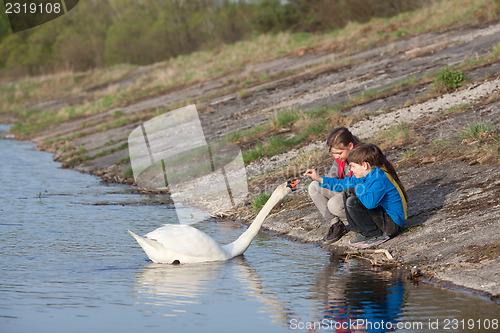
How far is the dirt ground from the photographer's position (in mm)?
8531

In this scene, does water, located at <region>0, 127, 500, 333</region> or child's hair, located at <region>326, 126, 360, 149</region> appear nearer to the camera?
water, located at <region>0, 127, 500, 333</region>

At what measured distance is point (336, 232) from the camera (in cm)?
965

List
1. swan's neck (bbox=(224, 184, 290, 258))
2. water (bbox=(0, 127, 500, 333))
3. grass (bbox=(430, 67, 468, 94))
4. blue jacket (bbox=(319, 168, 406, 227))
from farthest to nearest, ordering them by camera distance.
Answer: grass (bbox=(430, 67, 468, 94))
swan's neck (bbox=(224, 184, 290, 258))
blue jacket (bbox=(319, 168, 406, 227))
water (bbox=(0, 127, 500, 333))

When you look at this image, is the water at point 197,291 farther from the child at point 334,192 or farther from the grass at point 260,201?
the grass at point 260,201

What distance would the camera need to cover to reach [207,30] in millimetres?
66500

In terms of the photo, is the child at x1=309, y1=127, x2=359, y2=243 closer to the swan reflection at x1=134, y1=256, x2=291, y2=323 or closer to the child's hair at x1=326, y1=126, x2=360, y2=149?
the child's hair at x1=326, y1=126, x2=360, y2=149

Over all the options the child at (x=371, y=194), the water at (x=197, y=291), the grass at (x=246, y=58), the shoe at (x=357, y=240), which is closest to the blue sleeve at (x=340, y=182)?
the child at (x=371, y=194)

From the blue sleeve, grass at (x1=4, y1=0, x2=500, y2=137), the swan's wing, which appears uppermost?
grass at (x1=4, y1=0, x2=500, y2=137)

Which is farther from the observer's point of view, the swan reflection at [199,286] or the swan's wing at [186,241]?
the swan's wing at [186,241]

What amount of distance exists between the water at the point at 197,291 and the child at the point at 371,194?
584 millimetres

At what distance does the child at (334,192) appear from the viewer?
9.16m

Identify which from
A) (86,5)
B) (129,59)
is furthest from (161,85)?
(86,5)

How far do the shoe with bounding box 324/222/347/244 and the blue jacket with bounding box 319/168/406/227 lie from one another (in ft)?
2.72

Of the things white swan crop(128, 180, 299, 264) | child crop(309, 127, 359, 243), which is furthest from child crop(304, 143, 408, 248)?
white swan crop(128, 180, 299, 264)
